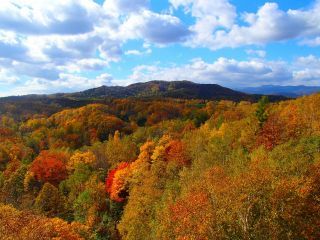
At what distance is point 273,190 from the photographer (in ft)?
151

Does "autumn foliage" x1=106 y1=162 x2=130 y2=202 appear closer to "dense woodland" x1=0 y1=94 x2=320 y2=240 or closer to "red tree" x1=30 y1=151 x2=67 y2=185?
"dense woodland" x1=0 y1=94 x2=320 y2=240

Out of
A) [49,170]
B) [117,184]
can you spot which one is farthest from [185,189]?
[49,170]

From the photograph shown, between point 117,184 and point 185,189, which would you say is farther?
point 117,184

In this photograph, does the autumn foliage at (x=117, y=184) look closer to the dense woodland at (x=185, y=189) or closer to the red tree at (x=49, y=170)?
the dense woodland at (x=185, y=189)

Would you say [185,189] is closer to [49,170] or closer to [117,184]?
[117,184]

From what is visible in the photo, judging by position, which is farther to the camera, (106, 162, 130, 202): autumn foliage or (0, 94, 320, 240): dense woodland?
(106, 162, 130, 202): autumn foliage

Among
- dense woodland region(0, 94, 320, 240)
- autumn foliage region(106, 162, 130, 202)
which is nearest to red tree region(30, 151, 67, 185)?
dense woodland region(0, 94, 320, 240)

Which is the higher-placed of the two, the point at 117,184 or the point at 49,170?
the point at 117,184

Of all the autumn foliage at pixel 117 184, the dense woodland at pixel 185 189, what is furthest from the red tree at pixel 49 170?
the autumn foliage at pixel 117 184

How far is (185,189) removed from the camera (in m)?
66.0

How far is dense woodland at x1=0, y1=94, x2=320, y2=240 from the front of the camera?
4481cm

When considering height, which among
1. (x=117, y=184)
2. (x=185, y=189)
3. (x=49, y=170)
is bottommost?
(x=49, y=170)

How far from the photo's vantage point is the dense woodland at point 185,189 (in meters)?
44.8

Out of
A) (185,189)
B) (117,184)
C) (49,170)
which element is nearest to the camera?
(185,189)
